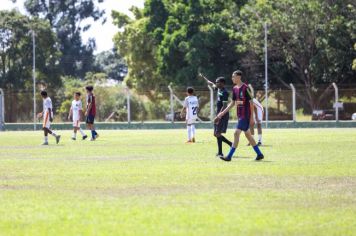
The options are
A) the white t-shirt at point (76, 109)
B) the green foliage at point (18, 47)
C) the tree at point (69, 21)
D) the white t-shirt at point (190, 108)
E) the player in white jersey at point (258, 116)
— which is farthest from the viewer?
the tree at point (69, 21)

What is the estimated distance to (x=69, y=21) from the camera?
363 ft

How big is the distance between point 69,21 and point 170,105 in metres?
58.5

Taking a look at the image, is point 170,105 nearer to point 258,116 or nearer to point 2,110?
point 2,110

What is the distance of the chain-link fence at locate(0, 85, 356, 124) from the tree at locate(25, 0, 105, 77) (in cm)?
5141

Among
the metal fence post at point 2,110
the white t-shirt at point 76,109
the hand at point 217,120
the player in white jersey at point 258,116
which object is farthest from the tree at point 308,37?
the hand at point 217,120

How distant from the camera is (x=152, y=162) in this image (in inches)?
765

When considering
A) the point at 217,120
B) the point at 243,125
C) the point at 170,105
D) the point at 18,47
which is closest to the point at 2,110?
the point at 170,105

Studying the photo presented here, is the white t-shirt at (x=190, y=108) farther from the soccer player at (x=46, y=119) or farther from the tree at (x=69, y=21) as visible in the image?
the tree at (x=69, y=21)

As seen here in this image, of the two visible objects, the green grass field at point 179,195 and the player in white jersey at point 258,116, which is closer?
the green grass field at point 179,195

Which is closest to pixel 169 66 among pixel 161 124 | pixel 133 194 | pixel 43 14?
pixel 161 124

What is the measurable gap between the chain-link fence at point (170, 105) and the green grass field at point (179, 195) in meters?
31.9

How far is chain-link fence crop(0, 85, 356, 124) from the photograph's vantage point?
52.8 m

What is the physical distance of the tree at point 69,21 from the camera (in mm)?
108312

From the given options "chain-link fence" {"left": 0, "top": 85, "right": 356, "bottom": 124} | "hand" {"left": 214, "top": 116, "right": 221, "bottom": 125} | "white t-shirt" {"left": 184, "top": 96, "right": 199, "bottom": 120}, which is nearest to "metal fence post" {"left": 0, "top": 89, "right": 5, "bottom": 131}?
"chain-link fence" {"left": 0, "top": 85, "right": 356, "bottom": 124}
